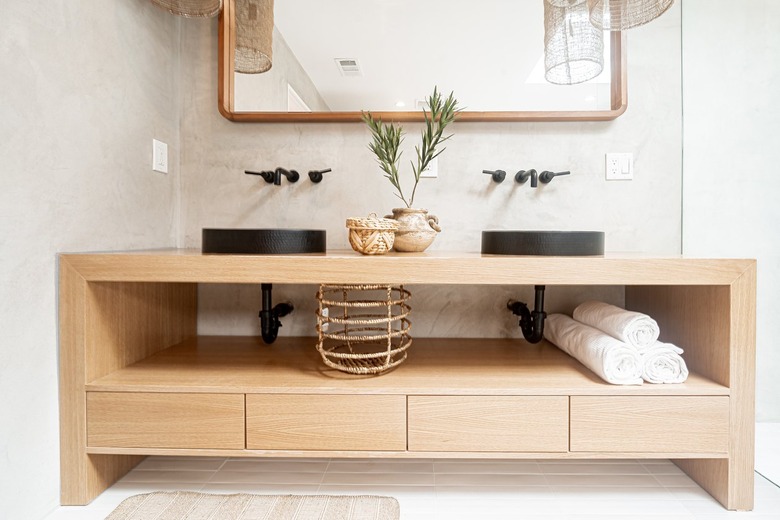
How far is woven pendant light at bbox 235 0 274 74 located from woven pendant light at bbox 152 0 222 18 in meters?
0.18

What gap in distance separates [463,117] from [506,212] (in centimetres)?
39

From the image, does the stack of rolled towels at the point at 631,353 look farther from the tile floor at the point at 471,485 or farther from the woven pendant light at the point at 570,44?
the woven pendant light at the point at 570,44

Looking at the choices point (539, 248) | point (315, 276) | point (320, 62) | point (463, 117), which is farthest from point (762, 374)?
point (320, 62)

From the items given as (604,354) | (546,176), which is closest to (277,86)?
(546,176)

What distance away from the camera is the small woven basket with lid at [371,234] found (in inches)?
45.1

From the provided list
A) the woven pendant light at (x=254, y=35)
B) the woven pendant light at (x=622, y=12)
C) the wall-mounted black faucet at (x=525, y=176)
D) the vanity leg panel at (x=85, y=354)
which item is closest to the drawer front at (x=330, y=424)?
the vanity leg panel at (x=85, y=354)

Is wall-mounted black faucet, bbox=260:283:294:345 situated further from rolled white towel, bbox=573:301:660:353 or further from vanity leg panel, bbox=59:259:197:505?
rolled white towel, bbox=573:301:660:353

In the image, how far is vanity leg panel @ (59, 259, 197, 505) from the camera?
3.49 feet

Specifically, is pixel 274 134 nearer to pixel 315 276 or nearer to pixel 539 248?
pixel 315 276

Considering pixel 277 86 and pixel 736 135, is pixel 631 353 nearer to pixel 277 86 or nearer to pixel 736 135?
pixel 736 135

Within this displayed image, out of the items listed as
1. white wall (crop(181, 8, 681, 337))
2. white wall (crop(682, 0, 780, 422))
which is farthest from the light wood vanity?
white wall (crop(682, 0, 780, 422))

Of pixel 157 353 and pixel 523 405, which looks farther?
pixel 157 353

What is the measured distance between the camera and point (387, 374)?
3.88ft

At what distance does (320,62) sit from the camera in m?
1.56
